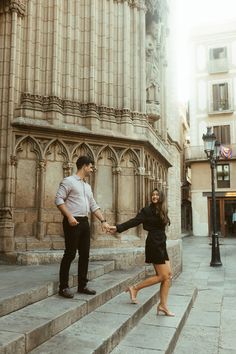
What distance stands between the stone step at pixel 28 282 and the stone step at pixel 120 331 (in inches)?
20.9

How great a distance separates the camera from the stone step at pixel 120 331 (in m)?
3.38

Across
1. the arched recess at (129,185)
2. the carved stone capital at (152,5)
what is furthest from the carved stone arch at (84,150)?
the carved stone capital at (152,5)

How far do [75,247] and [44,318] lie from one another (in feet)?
3.40

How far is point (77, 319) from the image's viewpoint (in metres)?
4.10

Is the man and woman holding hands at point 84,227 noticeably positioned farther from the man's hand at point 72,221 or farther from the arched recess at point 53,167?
the arched recess at point 53,167

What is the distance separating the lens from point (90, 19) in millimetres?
7785

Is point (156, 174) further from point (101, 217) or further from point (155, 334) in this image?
point (155, 334)

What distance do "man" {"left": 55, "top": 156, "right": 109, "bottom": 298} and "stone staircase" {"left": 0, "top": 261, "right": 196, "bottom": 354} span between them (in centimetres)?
20

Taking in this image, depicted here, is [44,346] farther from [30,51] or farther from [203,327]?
[30,51]

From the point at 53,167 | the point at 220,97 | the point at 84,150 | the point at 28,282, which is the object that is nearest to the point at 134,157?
the point at 84,150

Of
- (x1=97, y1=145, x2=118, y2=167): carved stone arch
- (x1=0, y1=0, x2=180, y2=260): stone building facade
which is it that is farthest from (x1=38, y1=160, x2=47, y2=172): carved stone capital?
(x1=97, y1=145, x2=118, y2=167): carved stone arch

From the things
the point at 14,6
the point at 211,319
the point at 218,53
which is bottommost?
the point at 211,319

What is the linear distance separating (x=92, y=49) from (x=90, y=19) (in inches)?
25.1

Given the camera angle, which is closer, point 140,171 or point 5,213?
point 5,213
